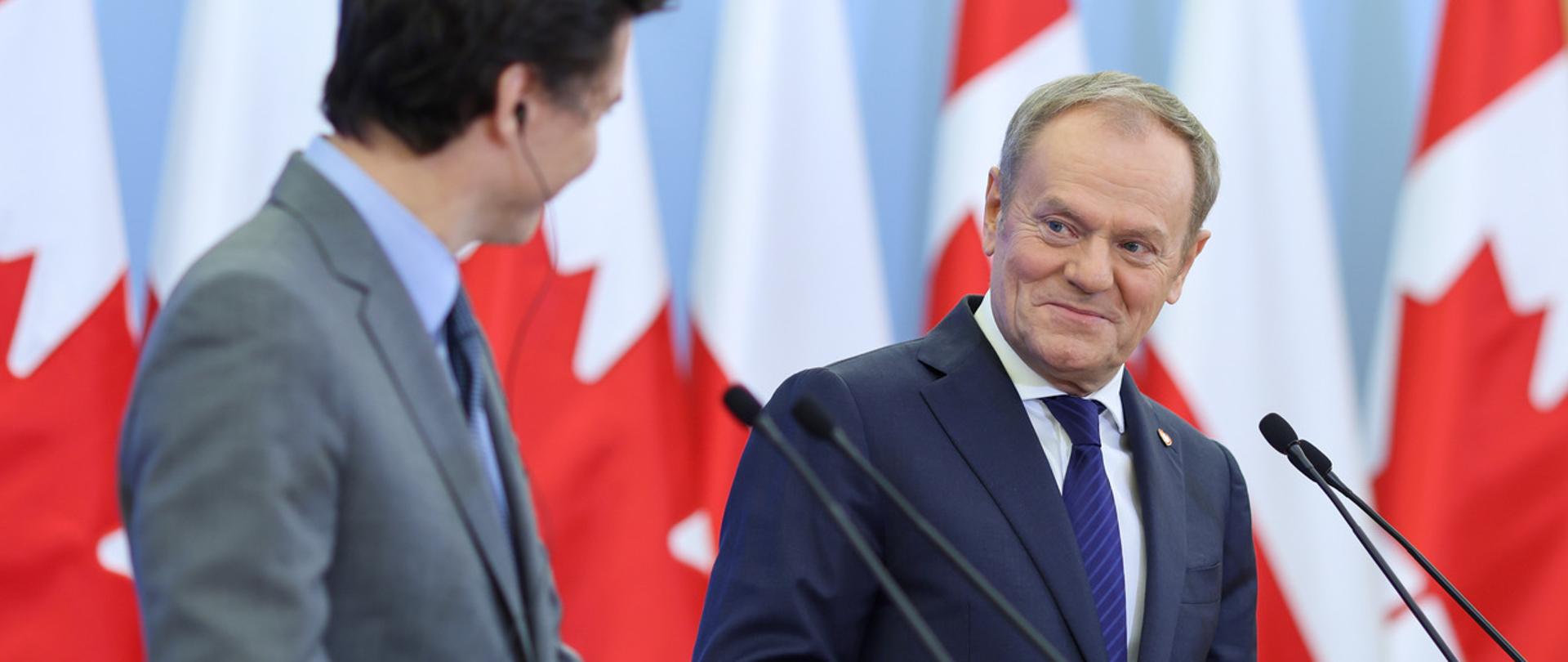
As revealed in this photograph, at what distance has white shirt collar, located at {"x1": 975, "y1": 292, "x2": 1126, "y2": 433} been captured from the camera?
5.86 ft

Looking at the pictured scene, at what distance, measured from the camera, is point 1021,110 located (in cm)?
188

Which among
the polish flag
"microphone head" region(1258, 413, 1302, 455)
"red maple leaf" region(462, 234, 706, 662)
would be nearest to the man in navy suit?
"microphone head" region(1258, 413, 1302, 455)

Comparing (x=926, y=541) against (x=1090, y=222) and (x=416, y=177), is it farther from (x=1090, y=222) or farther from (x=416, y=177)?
(x=416, y=177)

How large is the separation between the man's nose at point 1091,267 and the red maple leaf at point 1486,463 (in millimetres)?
1392

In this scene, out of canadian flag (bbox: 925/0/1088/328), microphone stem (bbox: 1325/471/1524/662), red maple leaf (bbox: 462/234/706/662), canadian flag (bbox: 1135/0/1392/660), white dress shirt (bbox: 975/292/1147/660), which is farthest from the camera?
canadian flag (bbox: 1135/0/1392/660)

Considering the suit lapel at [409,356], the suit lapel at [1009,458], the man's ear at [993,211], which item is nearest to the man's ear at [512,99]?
the suit lapel at [409,356]

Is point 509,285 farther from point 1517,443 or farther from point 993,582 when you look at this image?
point 1517,443

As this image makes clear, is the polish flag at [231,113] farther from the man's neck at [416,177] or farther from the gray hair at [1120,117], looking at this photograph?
the man's neck at [416,177]

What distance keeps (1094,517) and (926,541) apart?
8.8 inches

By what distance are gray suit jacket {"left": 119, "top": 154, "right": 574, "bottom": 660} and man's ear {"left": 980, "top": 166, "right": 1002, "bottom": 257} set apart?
88 cm

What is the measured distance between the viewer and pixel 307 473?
37.0 inches

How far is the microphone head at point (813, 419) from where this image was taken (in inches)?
50.3

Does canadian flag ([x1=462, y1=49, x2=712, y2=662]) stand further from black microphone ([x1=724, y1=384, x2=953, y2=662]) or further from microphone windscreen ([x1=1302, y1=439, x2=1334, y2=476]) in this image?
black microphone ([x1=724, y1=384, x2=953, y2=662])

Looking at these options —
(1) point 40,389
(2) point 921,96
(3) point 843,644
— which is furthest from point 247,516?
(2) point 921,96
